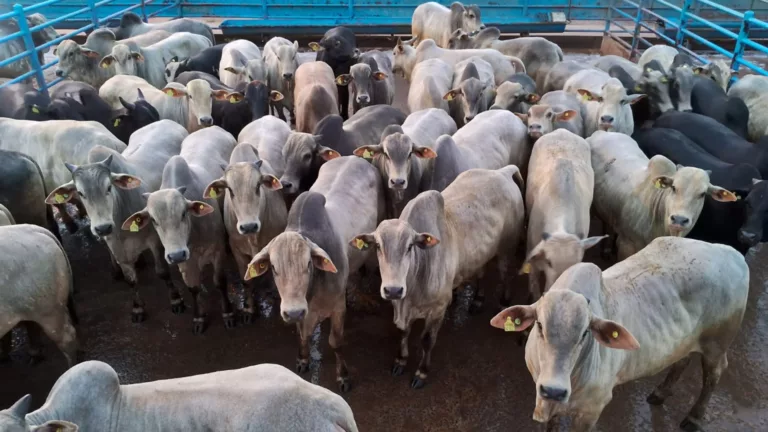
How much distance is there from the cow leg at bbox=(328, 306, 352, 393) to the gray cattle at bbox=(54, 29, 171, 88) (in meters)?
6.69

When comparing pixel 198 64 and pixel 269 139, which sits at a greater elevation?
pixel 198 64

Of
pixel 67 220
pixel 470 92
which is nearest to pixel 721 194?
pixel 470 92

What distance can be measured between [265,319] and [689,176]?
4.06 meters

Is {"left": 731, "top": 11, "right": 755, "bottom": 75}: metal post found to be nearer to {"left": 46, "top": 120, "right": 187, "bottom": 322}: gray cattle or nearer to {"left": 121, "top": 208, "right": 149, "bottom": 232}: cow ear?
{"left": 46, "top": 120, "right": 187, "bottom": 322}: gray cattle

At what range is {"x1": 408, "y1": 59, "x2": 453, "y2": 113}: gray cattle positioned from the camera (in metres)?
7.64

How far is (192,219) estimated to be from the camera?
15.5ft

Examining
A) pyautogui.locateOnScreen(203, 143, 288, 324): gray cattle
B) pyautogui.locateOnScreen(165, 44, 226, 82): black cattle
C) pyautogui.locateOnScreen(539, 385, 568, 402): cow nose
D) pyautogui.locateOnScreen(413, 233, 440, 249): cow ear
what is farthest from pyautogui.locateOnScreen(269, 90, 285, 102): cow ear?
pyautogui.locateOnScreen(539, 385, 568, 402): cow nose

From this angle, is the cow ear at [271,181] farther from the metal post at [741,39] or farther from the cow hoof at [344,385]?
the metal post at [741,39]

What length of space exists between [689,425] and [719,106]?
497 cm

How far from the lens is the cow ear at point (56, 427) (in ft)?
7.94

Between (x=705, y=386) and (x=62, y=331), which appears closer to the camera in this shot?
(x=705, y=386)

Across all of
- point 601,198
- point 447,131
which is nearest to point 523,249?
point 601,198

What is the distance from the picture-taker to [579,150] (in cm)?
554

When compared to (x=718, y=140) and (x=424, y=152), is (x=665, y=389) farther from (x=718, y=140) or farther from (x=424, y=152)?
(x=718, y=140)
